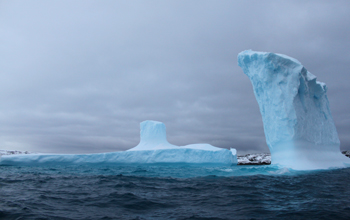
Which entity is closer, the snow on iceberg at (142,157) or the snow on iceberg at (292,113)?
the snow on iceberg at (292,113)

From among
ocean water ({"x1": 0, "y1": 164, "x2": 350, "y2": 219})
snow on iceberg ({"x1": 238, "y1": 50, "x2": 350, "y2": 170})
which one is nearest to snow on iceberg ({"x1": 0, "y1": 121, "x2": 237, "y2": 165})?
snow on iceberg ({"x1": 238, "y1": 50, "x2": 350, "y2": 170})

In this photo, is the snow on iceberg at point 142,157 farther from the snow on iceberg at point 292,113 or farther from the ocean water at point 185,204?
the ocean water at point 185,204

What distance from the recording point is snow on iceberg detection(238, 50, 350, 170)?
38.2 feet

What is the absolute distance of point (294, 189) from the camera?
588cm

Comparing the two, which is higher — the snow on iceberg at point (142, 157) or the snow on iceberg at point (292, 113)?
the snow on iceberg at point (292, 113)

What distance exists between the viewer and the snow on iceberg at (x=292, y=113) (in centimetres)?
1163

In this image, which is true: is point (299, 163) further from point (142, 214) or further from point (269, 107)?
point (142, 214)

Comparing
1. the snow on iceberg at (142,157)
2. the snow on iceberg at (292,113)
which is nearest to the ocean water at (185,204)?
the snow on iceberg at (292,113)

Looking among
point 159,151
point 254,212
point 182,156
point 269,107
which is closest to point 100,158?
point 159,151

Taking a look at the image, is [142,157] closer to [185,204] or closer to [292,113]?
[292,113]

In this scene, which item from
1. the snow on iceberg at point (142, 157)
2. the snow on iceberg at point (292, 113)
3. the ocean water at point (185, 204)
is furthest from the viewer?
the snow on iceberg at point (142, 157)

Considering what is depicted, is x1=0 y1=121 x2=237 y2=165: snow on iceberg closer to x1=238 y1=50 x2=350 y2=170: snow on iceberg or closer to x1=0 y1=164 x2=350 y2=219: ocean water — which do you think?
x1=238 y1=50 x2=350 y2=170: snow on iceberg

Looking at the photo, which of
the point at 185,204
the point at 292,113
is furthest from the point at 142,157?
A: the point at 185,204

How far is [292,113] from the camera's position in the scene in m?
11.8
